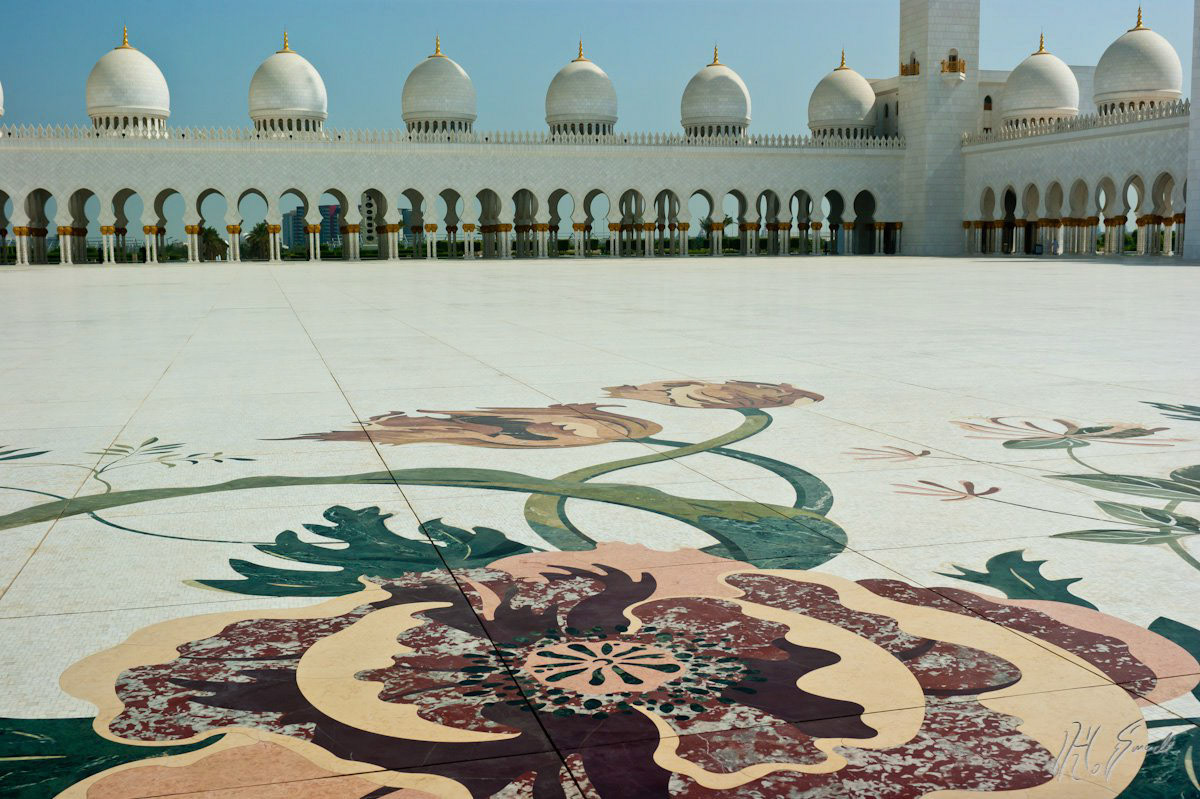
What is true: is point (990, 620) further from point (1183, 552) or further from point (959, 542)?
point (1183, 552)

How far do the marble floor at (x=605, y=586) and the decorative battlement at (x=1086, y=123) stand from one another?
26.1 m

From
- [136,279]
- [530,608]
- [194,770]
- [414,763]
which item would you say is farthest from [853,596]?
[136,279]

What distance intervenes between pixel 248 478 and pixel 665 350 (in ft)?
12.6

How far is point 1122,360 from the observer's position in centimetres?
→ 605

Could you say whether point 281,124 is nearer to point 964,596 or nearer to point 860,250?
point 860,250

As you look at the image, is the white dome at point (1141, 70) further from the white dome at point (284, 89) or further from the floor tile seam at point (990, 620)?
the floor tile seam at point (990, 620)

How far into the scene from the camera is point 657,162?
3806 centimetres

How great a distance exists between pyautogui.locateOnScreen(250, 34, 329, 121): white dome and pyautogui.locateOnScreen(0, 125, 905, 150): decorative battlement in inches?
115

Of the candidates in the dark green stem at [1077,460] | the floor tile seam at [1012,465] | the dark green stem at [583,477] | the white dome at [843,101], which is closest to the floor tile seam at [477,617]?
the dark green stem at [583,477]

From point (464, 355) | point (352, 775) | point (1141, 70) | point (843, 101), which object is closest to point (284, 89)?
point (843, 101)

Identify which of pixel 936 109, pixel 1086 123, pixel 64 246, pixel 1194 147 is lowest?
pixel 64 246

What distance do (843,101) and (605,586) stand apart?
40.6 m

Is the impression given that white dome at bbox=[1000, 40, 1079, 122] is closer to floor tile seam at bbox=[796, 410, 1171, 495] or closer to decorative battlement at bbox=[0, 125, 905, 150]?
decorative battlement at bbox=[0, 125, 905, 150]

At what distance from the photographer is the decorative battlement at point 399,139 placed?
33.0 m
